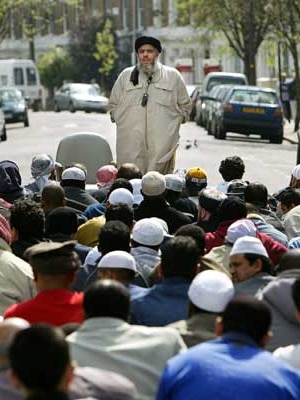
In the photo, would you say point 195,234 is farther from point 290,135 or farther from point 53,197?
point 290,135

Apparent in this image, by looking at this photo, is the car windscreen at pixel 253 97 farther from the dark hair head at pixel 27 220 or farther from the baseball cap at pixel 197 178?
the dark hair head at pixel 27 220

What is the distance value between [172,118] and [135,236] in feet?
22.5

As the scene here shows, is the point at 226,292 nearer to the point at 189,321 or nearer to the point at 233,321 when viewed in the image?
the point at 189,321

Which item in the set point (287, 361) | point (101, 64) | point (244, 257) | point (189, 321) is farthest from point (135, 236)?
point (101, 64)

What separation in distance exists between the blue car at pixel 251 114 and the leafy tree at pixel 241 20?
A: 1719cm

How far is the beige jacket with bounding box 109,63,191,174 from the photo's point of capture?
52.6ft

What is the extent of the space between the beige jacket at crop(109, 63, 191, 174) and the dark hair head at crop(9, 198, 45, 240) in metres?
6.21

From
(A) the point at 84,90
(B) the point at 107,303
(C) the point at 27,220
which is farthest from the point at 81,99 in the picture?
(B) the point at 107,303

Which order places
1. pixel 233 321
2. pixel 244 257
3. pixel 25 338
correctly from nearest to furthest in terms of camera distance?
1. pixel 25 338
2. pixel 233 321
3. pixel 244 257

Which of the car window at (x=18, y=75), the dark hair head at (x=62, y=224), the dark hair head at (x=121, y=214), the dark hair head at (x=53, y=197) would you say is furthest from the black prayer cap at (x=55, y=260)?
the car window at (x=18, y=75)

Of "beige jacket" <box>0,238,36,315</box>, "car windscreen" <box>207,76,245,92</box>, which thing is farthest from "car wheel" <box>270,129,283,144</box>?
"beige jacket" <box>0,238,36,315</box>

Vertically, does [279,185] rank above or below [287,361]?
below

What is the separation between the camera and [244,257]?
8.34 m

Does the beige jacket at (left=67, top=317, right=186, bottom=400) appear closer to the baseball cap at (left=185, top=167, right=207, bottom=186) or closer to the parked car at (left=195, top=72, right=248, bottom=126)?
the baseball cap at (left=185, top=167, right=207, bottom=186)
